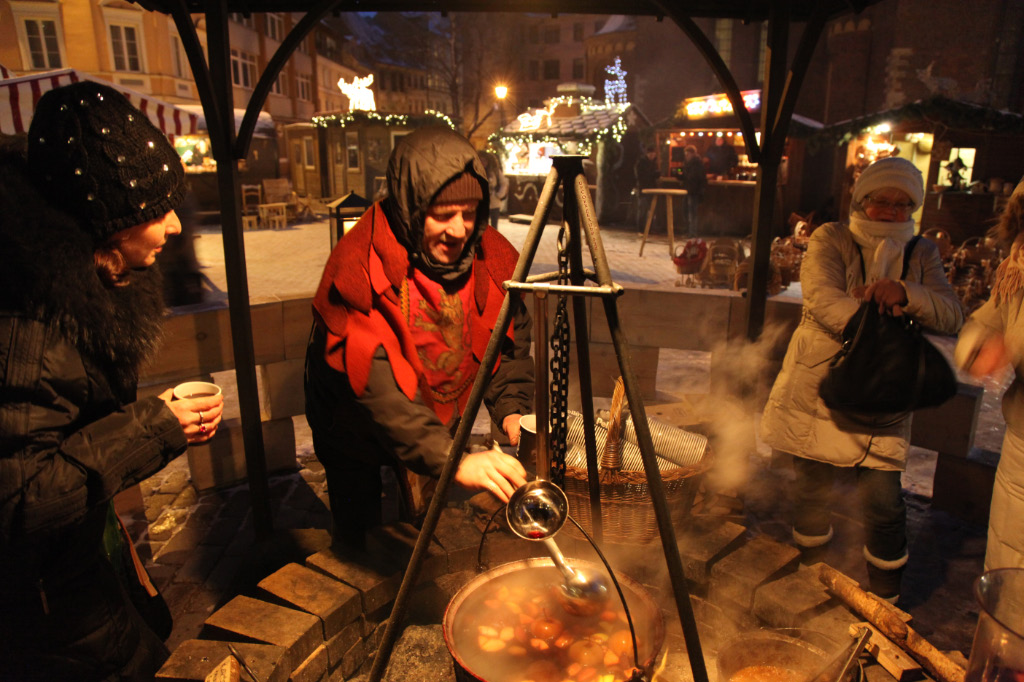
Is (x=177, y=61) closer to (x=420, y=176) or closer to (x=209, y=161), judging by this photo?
(x=209, y=161)

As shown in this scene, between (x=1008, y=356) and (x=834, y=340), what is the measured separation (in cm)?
85

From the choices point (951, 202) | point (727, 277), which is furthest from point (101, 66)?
point (951, 202)

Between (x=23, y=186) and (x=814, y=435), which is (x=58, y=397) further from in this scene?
(x=814, y=435)

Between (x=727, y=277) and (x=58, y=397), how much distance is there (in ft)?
35.0

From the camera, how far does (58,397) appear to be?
1.64 metres

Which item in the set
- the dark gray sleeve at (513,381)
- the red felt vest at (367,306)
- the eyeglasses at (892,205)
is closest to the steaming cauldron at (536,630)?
the dark gray sleeve at (513,381)

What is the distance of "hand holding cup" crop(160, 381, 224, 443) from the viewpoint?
2.01 m

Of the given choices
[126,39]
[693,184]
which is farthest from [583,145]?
[126,39]

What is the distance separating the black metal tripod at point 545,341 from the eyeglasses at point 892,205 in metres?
1.74

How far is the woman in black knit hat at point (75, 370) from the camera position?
1.58 m

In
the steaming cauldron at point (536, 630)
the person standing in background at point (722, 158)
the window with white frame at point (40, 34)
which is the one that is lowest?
the steaming cauldron at point (536, 630)

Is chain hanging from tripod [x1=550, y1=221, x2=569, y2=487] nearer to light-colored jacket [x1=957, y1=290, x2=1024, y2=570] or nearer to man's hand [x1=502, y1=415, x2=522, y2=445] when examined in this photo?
man's hand [x1=502, y1=415, x2=522, y2=445]

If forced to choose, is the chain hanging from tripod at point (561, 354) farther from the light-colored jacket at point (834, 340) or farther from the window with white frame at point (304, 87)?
the window with white frame at point (304, 87)

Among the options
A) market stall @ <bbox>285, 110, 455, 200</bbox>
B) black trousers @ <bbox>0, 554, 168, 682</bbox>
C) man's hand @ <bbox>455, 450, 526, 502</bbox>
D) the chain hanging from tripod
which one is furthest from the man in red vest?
market stall @ <bbox>285, 110, 455, 200</bbox>
